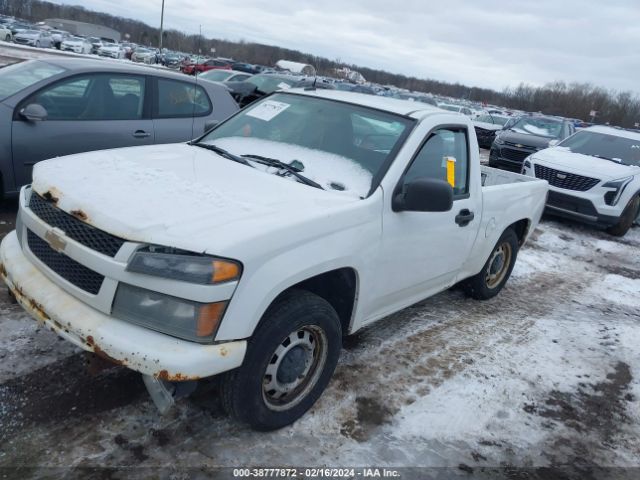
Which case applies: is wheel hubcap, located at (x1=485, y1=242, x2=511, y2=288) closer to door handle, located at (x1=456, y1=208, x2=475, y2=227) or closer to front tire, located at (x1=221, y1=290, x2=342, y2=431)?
door handle, located at (x1=456, y1=208, x2=475, y2=227)

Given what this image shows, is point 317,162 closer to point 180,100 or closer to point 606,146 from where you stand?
point 180,100

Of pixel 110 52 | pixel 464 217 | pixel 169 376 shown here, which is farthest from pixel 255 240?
pixel 110 52

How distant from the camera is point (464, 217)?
154 inches

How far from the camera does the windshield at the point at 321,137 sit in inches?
129

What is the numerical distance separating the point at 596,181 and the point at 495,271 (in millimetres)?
4724

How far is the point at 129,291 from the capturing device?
235 centimetres

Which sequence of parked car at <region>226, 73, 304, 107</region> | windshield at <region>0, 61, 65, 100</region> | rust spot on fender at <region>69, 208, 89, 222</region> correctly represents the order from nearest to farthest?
rust spot on fender at <region>69, 208, 89, 222</region>
windshield at <region>0, 61, 65, 100</region>
parked car at <region>226, 73, 304, 107</region>

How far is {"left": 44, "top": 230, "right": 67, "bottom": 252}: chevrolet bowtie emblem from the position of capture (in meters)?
2.56

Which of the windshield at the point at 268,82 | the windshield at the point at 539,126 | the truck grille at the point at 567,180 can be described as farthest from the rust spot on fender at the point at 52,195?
the windshield at the point at 268,82

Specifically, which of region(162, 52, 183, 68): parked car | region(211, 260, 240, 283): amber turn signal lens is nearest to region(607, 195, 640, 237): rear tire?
region(211, 260, 240, 283): amber turn signal lens

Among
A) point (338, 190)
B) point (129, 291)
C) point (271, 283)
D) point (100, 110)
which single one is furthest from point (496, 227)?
point (100, 110)

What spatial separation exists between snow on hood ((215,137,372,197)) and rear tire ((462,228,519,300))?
2143 millimetres

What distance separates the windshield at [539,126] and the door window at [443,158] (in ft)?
36.4

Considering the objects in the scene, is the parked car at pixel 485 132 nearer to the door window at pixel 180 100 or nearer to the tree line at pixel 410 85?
the door window at pixel 180 100
